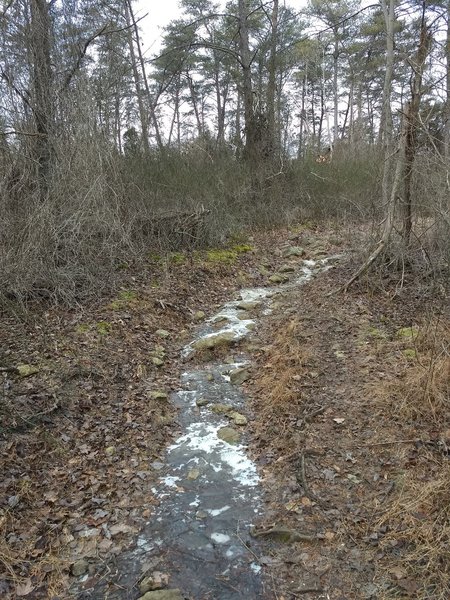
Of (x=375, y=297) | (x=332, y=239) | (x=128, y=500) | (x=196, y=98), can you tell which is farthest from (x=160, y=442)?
(x=196, y=98)

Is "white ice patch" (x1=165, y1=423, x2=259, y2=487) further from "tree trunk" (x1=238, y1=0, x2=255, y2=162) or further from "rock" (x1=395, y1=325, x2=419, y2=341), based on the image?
"tree trunk" (x1=238, y1=0, x2=255, y2=162)

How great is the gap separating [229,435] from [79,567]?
1776 mm

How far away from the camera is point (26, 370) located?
181 inches

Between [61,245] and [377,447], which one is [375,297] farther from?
[61,245]

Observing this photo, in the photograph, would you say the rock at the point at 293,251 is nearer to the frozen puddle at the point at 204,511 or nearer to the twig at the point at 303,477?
the frozen puddle at the point at 204,511

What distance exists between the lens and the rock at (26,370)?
455 cm

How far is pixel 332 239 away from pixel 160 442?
7684mm

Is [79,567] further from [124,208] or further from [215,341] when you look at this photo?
[124,208]

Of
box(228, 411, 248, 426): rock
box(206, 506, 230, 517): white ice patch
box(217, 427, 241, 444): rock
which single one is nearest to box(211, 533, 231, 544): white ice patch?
box(206, 506, 230, 517): white ice patch

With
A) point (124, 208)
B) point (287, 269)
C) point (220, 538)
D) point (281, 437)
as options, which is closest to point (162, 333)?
point (281, 437)

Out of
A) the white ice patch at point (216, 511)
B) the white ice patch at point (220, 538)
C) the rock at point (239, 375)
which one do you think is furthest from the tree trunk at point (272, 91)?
the white ice patch at point (220, 538)

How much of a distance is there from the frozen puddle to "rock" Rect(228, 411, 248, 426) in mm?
56

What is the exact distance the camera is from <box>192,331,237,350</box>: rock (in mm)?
5945

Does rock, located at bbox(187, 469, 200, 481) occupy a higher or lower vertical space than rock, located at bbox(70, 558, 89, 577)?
higher
